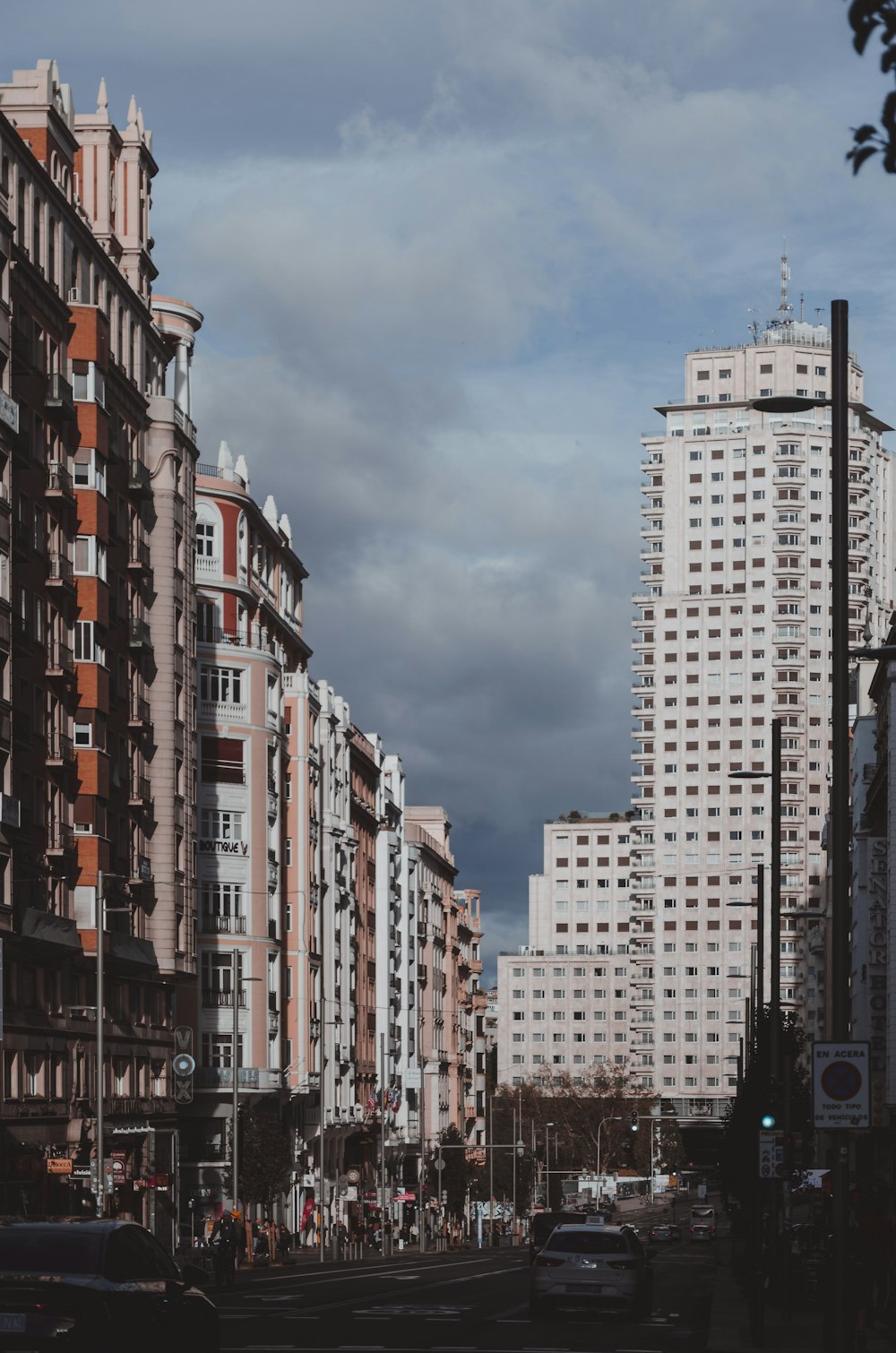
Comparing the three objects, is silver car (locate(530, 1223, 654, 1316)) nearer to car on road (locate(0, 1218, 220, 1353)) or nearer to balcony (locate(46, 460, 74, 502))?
car on road (locate(0, 1218, 220, 1353))

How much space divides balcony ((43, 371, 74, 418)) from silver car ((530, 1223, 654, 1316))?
33.2m

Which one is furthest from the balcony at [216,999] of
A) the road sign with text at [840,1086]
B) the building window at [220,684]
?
the road sign with text at [840,1086]

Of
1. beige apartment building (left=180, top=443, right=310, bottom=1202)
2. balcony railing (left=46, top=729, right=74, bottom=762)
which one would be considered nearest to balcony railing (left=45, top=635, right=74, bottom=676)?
balcony railing (left=46, top=729, right=74, bottom=762)

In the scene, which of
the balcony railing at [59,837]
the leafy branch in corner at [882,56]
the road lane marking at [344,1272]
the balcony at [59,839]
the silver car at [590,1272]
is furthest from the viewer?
the balcony railing at [59,837]

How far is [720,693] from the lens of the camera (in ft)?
606

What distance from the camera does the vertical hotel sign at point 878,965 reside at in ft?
296

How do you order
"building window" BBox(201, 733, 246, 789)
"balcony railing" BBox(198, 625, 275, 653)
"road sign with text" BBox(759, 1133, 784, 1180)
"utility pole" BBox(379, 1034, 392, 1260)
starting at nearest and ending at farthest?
"road sign with text" BBox(759, 1133, 784, 1180)
"building window" BBox(201, 733, 246, 789)
"balcony railing" BBox(198, 625, 275, 653)
"utility pole" BBox(379, 1034, 392, 1260)

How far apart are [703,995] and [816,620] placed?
3245 centimetres

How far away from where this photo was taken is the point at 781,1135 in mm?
37344

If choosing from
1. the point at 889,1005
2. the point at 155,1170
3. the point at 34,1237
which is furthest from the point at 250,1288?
the point at 889,1005

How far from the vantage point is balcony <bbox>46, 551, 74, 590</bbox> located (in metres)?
60.7

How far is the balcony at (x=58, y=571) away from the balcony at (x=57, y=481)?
5.56ft

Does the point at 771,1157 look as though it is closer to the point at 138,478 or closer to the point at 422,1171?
the point at 138,478

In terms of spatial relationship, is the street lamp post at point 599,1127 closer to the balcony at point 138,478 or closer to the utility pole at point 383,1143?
the utility pole at point 383,1143
